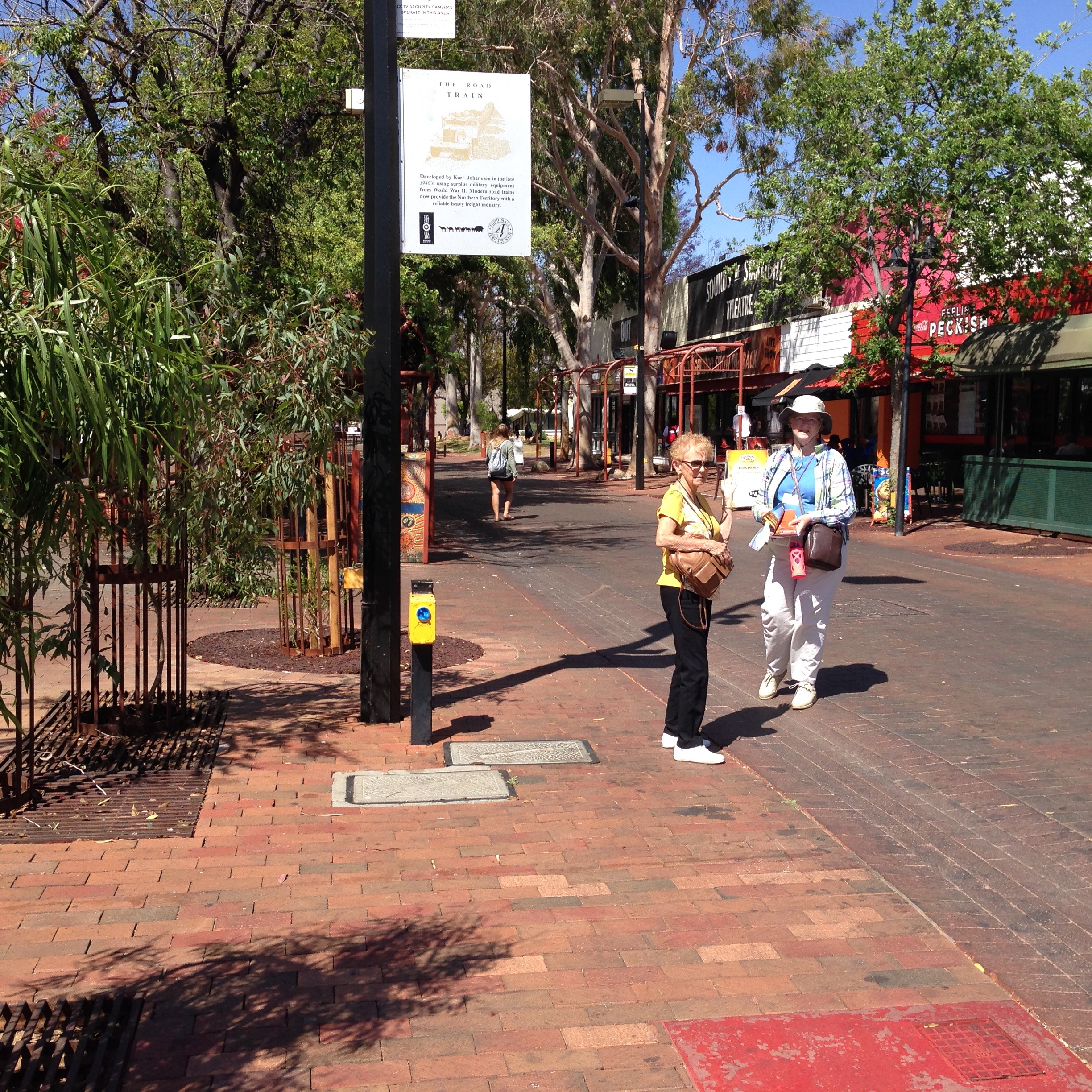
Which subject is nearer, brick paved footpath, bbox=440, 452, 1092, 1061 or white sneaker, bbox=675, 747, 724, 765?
brick paved footpath, bbox=440, 452, 1092, 1061

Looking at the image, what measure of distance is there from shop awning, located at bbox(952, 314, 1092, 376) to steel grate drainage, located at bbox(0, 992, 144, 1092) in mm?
15811

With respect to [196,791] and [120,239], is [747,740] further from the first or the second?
[120,239]

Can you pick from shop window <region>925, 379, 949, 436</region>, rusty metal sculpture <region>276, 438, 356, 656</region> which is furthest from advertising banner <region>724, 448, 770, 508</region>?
shop window <region>925, 379, 949, 436</region>

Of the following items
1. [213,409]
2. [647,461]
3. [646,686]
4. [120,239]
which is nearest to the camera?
[120,239]

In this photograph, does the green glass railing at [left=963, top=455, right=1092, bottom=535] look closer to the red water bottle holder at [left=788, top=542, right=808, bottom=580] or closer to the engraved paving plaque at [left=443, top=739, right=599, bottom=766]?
the red water bottle holder at [left=788, top=542, right=808, bottom=580]

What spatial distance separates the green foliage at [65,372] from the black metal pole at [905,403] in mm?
15424

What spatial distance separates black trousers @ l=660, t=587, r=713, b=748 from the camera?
621 cm

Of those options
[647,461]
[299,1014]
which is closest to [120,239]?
[299,1014]

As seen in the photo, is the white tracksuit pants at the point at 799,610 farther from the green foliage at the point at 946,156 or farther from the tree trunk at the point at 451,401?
the tree trunk at the point at 451,401

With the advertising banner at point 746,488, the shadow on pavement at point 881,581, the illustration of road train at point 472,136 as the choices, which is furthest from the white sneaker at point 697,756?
the shadow on pavement at point 881,581

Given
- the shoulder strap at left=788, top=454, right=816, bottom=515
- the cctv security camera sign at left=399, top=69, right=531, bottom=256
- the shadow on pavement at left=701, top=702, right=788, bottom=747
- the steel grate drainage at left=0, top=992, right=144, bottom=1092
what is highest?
the cctv security camera sign at left=399, top=69, right=531, bottom=256

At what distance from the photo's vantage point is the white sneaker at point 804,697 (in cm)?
755

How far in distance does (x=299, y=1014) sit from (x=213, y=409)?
3338 mm

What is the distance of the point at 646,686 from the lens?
823 centimetres
